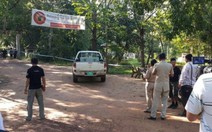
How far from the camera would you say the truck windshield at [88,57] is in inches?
631

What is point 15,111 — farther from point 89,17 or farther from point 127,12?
point 127,12

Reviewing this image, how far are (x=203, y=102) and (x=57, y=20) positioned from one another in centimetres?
2303

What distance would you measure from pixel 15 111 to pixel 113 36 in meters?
19.0

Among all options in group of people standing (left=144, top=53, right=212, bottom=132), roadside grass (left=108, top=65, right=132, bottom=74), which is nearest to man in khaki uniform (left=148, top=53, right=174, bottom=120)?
group of people standing (left=144, top=53, right=212, bottom=132)

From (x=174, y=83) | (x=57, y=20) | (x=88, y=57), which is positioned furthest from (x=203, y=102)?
(x=57, y=20)

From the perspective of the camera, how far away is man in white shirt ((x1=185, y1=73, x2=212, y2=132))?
107 inches

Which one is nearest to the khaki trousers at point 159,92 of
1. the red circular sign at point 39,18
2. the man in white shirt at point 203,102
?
the man in white shirt at point 203,102

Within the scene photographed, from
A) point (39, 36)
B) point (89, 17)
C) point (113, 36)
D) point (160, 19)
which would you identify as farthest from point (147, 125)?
point (39, 36)

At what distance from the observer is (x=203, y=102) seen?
9.04ft

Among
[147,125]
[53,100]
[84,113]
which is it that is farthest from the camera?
[53,100]

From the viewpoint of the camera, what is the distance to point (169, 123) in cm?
806

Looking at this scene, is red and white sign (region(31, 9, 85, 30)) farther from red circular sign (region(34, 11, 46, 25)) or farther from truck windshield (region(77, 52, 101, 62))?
truck windshield (region(77, 52, 101, 62))

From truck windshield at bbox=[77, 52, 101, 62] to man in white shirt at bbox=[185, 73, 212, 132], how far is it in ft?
43.4

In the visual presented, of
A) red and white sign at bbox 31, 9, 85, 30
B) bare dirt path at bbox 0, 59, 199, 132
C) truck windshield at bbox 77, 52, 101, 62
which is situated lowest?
Result: bare dirt path at bbox 0, 59, 199, 132
